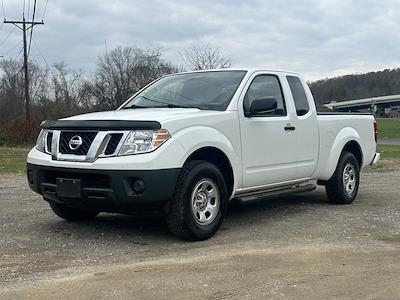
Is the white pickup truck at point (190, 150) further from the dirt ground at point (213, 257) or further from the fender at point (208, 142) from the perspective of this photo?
the dirt ground at point (213, 257)

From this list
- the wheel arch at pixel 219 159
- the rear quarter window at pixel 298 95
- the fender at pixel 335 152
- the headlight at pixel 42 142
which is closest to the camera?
the wheel arch at pixel 219 159

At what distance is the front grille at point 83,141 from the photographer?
570 cm

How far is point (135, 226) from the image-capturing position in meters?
6.78

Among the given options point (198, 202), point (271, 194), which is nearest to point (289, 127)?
point (271, 194)

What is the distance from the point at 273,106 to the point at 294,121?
2.59 ft

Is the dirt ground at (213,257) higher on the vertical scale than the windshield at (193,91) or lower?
lower

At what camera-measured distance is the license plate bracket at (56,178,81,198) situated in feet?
18.7

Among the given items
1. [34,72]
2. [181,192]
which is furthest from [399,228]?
[34,72]

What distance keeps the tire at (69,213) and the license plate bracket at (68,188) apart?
2.97 feet

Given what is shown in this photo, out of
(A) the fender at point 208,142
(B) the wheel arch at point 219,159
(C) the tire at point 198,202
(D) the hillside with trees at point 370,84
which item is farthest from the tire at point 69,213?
(D) the hillside with trees at point 370,84

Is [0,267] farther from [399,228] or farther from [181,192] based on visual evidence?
[399,228]

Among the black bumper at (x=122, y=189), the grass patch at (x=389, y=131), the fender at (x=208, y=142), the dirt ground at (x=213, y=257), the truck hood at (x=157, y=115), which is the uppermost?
the truck hood at (x=157, y=115)

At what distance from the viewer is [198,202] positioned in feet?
19.8

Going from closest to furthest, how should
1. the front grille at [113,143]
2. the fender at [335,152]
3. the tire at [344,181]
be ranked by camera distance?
the front grille at [113,143] → the fender at [335,152] → the tire at [344,181]
